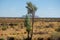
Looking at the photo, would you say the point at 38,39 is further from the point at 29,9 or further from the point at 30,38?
the point at 29,9

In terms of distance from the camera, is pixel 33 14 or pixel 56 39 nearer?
pixel 56 39

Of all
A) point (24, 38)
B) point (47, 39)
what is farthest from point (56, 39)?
point (24, 38)

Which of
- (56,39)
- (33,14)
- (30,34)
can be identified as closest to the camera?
(56,39)

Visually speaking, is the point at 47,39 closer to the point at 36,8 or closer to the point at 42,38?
the point at 42,38

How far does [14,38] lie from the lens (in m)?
50.9

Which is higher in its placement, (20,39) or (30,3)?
(30,3)

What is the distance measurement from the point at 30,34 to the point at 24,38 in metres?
2.58

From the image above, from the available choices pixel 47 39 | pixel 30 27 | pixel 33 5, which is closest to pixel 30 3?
pixel 33 5

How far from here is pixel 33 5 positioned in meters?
48.9

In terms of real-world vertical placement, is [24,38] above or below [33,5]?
below

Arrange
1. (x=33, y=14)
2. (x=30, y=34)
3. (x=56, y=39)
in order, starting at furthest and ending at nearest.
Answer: (x=30, y=34)
(x=33, y=14)
(x=56, y=39)

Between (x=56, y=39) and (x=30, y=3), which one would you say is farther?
(x=30, y=3)

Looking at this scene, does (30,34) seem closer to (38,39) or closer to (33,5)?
(38,39)

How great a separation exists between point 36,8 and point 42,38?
20.4ft
